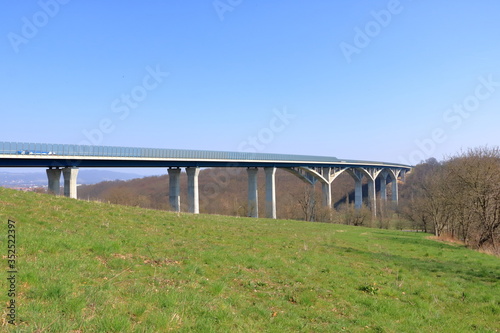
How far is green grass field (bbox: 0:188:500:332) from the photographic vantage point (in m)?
6.12

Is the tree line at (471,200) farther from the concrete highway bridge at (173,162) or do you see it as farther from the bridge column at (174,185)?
the bridge column at (174,185)

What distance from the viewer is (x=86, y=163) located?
130 feet

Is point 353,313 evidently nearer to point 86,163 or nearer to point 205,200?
point 86,163

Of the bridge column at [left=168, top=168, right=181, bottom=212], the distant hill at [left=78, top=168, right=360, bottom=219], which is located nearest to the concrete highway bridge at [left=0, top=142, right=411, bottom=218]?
the bridge column at [left=168, top=168, right=181, bottom=212]

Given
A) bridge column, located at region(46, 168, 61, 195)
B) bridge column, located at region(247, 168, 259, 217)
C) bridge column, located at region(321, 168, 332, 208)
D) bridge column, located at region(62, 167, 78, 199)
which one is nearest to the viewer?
bridge column, located at region(62, 167, 78, 199)

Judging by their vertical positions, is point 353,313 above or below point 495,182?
below

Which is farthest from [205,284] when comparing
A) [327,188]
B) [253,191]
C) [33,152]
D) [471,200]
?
[327,188]

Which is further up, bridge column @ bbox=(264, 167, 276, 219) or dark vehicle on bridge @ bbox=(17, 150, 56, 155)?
dark vehicle on bridge @ bbox=(17, 150, 56, 155)

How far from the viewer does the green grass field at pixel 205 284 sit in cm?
612

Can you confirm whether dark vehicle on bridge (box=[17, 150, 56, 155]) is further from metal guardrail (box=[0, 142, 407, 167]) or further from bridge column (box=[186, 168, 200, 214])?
bridge column (box=[186, 168, 200, 214])

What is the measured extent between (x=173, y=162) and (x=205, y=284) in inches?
1561

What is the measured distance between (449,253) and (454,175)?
12.8m

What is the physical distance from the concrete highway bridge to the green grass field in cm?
2002

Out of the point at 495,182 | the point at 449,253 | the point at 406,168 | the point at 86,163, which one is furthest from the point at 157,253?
the point at 406,168
